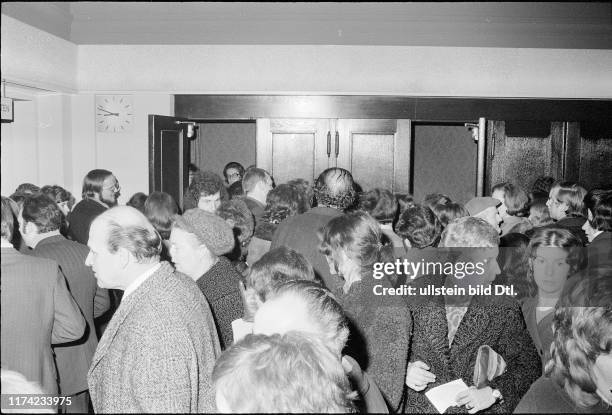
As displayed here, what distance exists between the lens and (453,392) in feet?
7.78

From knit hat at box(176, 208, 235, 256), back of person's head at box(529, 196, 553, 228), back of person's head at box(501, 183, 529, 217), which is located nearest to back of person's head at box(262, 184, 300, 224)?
knit hat at box(176, 208, 235, 256)

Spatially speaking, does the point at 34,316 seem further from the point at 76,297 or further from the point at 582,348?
the point at 582,348

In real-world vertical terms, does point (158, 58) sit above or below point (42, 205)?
above

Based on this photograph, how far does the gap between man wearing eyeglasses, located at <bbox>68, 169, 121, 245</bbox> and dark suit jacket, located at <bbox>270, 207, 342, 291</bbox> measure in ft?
5.55

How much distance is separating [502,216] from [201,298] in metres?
3.36

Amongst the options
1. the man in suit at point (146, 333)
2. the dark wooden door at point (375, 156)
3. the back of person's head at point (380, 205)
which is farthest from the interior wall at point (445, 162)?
the man in suit at point (146, 333)

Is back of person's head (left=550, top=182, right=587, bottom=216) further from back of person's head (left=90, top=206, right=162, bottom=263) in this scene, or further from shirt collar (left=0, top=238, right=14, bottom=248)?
shirt collar (left=0, top=238, right=14, bottom=248)

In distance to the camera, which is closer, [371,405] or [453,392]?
[371,405]

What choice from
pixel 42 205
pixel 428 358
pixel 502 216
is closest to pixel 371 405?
pixel 428 358

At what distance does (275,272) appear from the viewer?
221cm

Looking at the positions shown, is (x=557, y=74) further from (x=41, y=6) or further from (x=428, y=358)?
(x=41, y=6)

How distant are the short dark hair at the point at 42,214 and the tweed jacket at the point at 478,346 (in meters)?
1.96

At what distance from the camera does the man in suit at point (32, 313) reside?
2271mm

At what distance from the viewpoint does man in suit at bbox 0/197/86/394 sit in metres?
2.27
